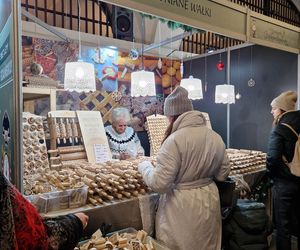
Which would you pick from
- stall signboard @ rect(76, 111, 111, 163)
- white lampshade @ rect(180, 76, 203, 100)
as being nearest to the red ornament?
white lampshade @ rect(180, 76, 203, 100)

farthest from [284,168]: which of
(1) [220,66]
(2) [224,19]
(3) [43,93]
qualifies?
(3) [43,93]

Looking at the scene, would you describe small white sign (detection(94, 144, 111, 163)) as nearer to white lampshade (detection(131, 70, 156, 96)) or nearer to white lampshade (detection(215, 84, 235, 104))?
white lampshade (detection(131, 70, 156, 96))

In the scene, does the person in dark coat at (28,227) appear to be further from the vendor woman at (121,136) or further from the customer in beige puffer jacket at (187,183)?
the vendor woman at (121,136)

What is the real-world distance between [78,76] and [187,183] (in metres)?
1.27

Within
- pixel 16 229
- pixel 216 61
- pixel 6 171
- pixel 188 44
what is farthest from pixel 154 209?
pixel 188 44

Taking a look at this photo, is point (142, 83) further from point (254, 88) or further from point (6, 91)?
point (254, 88)

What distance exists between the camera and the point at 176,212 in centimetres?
190

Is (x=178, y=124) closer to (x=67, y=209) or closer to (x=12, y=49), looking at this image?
(x=67, y=209)

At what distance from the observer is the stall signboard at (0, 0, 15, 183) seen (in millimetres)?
1240

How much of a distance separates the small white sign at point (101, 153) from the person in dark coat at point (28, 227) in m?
1.34

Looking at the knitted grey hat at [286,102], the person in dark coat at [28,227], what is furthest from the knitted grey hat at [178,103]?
the knitted grey hat at [286,102]

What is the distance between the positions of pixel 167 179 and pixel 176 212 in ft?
0.86

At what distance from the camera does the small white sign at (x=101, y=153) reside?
99.8 inches

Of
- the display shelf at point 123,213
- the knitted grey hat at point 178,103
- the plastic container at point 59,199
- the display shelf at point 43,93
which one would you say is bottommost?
the display shelf at point 123,213
